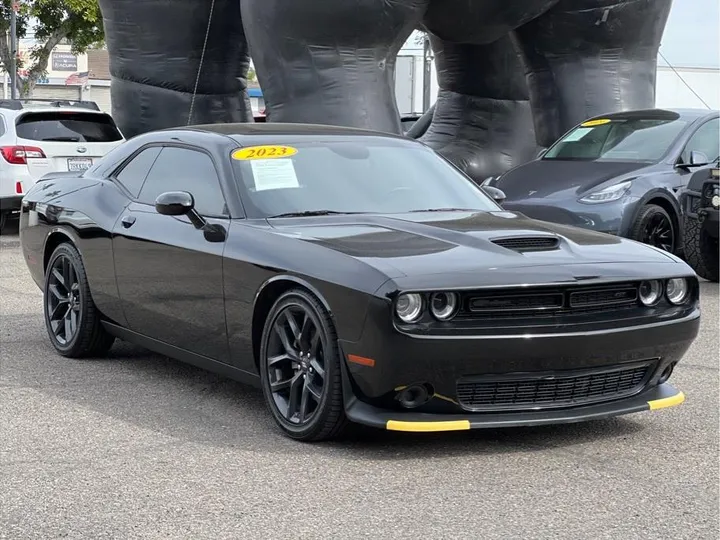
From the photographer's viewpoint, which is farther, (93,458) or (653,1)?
(653,1)

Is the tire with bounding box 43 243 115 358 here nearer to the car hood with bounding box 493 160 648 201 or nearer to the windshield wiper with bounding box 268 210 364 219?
the windshield wiper with bounding box 268 210 364 219

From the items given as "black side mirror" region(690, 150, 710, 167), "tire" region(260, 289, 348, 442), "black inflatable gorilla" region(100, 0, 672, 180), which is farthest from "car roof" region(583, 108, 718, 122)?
"tire" region(260, 289, 348, 442)

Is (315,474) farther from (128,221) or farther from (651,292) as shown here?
(128,221)

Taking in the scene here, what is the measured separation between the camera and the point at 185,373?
23.3 feet

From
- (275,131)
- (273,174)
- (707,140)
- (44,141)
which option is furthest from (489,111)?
(273,174)

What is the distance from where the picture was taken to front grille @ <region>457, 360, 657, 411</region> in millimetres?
5141

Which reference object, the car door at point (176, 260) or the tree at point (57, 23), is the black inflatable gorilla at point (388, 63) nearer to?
the car door at point (176, 260)

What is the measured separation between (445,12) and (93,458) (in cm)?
969

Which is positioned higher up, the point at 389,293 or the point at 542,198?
the point at 389,293

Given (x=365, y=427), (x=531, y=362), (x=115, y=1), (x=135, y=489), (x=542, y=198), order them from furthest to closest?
(x=115, y=1), (x=542, y=198), (x=365, y=427), (x=531, y=362), (x=135, y=489)

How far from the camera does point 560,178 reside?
11523mm

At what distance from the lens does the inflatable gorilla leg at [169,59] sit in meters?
17.5

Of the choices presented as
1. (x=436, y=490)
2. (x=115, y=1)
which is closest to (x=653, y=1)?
(x=115, y=1)

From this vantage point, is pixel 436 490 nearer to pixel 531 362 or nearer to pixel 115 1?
pixel 531 362
